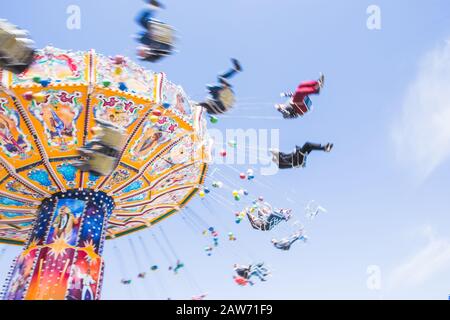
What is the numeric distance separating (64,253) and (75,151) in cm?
242

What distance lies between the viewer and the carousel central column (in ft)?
30.5

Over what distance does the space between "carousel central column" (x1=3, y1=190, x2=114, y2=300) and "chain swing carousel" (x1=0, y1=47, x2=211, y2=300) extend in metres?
0.02

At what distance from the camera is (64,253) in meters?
9.67

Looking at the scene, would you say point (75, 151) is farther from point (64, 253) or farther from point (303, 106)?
point (303, 106)

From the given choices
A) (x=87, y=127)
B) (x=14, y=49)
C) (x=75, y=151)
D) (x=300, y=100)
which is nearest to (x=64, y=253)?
(x=75, y=151)

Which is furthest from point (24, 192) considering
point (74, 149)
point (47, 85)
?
point (47, 85)

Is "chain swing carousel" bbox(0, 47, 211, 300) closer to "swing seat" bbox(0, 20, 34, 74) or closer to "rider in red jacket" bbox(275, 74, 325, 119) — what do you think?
"swing seat" bbox(0, 20, 34, 74)

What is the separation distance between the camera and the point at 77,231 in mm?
10062

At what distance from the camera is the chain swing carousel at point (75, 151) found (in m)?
9.48

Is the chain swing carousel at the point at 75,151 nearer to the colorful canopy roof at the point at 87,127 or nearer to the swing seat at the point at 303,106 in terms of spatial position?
the colorful canopy roof at the point at 87,127

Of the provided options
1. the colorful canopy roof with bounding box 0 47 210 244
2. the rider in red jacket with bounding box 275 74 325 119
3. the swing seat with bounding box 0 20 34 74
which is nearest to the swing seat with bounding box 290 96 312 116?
the rider in red jacket with bounding box 275 74 325 119

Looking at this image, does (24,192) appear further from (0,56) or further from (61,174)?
(0,56)

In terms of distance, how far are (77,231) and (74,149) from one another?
197cm
